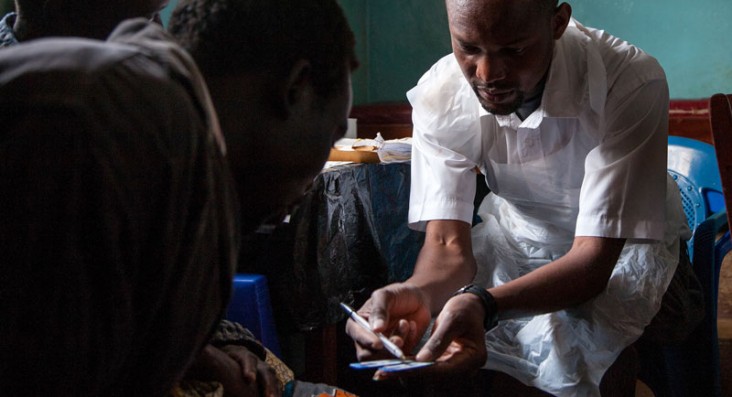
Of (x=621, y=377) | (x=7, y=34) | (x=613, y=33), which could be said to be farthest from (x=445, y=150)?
(x=613, y=33)

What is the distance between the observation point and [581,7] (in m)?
3.48

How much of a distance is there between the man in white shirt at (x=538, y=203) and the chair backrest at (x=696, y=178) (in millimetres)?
288

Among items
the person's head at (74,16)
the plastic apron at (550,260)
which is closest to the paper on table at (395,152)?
the plastic apron at (550,260)

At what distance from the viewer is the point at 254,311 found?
184 centimetres

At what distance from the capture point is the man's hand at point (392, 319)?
1.30 meters

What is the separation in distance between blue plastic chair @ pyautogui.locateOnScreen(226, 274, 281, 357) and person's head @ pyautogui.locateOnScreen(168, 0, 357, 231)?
45.5 inches

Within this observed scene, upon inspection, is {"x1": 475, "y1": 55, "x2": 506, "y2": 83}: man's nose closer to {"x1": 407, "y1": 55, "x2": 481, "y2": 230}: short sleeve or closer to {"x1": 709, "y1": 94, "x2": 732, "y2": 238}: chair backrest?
{"x1": 407, "y1": 55, "x2": 481, "y2": 230}: short sleeve

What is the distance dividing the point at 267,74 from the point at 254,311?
1.27m

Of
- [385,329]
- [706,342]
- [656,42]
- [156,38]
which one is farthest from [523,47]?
[656,42]

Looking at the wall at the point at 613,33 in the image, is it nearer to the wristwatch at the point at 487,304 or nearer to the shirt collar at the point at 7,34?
the wristwatch at the point at 487,304

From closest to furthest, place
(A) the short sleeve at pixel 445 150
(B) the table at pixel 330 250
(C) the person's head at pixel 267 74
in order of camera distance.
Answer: (C) the person's head at pixel 267 74 < (A) the short sleeve at pixel 445 150 < (B) the table at pixel 330 250

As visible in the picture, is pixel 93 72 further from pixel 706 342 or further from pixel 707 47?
pixel 707 47

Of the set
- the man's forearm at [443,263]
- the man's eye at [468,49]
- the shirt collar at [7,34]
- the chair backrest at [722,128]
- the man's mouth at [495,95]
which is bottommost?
the man's forearm at [443,263]

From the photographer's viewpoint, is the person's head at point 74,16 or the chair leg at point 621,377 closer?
the person's head at point 74,16
